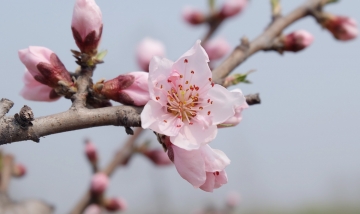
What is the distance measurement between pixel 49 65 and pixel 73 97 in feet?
0.45

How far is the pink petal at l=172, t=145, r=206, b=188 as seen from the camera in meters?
0.65

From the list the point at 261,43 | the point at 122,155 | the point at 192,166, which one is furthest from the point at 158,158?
the point at 192,166

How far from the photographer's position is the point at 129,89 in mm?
763

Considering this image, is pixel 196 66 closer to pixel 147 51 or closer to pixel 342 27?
pixel 342 27

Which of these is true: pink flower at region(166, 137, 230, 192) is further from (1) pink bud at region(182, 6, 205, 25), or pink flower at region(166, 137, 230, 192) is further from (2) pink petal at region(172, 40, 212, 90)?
(1) pink bud at region(182, 6, 205, 25)

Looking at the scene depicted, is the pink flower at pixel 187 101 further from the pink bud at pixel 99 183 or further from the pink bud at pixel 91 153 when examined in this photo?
the pink bud at pixel 91 153

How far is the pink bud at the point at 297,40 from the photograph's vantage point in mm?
1285

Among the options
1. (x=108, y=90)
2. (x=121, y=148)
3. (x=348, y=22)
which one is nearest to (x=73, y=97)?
(x=108, y=90)

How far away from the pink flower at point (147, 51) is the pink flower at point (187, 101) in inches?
64.1

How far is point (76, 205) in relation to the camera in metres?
1.65

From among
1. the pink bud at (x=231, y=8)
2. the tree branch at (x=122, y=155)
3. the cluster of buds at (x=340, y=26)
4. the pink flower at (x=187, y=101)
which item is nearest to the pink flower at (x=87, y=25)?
the pink flower at (x=187, y=101)

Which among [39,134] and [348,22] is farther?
[348,22]

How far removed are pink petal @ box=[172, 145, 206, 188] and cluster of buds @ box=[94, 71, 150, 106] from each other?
0.18 meters

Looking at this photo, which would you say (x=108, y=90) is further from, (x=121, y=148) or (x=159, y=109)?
(x=121, y=148)
